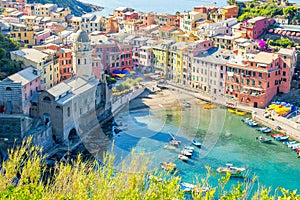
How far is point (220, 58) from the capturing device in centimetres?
3145

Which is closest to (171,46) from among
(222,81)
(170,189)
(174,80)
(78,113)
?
(174,80)

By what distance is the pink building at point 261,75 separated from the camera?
29.1 m

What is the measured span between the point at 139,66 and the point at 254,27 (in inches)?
356

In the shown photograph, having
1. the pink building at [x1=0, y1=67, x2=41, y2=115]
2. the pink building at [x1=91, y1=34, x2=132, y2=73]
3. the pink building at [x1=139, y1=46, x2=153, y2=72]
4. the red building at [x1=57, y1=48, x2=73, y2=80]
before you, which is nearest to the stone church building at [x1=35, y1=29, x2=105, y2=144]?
the pink building at [x1=0, y1=67, x2=41, y2=115]

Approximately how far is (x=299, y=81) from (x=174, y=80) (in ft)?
28.6

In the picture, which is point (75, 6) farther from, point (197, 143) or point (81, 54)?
point (197, 143)

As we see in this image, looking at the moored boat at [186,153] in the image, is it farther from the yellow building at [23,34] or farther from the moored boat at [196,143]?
the yellow building at [23,34]

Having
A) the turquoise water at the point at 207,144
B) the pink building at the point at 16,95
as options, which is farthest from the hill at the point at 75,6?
the pink building at the point at 16,95

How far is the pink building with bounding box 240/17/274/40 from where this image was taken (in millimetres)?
35188

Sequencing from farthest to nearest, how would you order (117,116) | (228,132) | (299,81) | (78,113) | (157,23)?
(157,23), (299,81), (117,116), (228,132), (78,113)

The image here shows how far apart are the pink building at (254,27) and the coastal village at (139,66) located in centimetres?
7

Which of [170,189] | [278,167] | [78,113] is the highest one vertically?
[170,189]

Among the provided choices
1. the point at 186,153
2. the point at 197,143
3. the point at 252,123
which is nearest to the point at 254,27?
the point at 252,123

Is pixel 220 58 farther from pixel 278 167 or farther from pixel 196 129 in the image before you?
pixel 278 167
